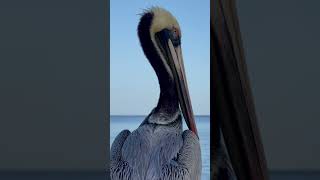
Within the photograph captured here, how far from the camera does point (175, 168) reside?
120 cm

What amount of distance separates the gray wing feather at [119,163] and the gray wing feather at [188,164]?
8 cm

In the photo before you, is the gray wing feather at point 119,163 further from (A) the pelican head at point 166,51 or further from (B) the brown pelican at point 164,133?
(A) the pelican head at point 166,51

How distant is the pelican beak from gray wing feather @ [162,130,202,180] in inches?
0.9

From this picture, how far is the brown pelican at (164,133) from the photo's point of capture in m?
1.19

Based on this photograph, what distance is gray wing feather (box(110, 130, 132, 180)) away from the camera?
121 centimetres
